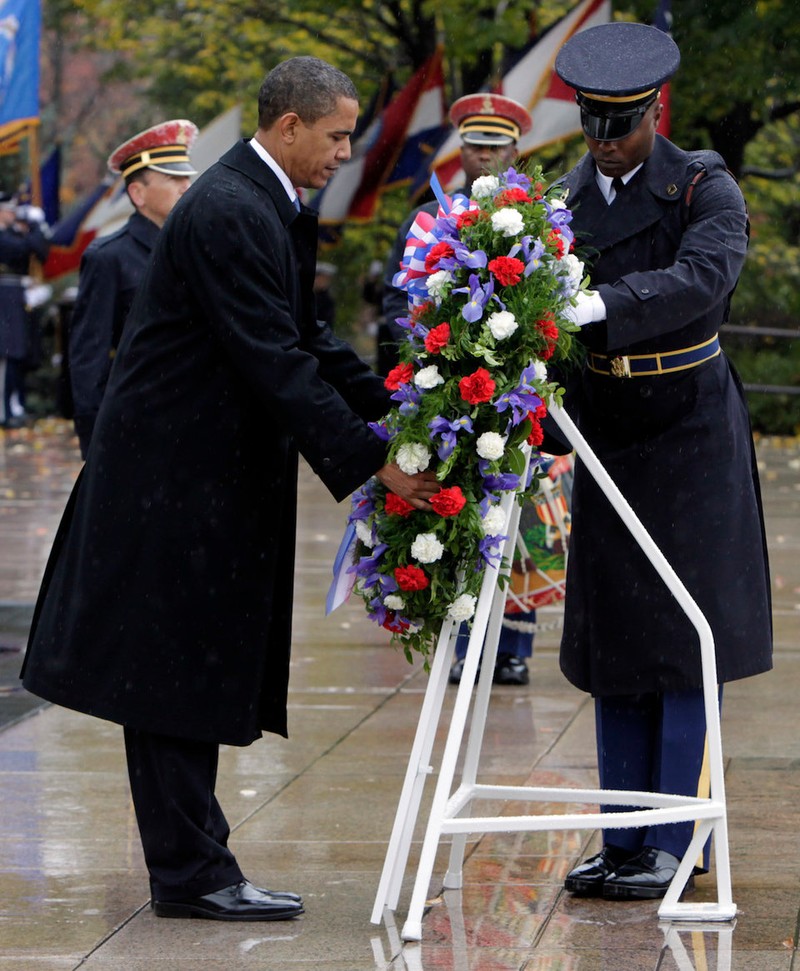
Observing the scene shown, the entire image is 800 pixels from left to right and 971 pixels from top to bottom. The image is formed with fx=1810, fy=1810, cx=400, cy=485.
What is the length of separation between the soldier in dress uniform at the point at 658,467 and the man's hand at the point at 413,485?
583 millimetres

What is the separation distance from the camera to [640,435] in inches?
175

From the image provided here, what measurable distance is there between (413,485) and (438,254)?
1.66 ft

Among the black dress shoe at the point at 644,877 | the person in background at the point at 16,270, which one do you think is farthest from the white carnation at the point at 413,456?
the person in background at the point at 16,270

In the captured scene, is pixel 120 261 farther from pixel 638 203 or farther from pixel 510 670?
pixel 638 203

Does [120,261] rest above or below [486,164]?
below

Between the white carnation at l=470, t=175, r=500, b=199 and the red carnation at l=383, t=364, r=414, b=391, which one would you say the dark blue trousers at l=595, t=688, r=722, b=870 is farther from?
the white carnation at l=470, t=175, r=500, b=199

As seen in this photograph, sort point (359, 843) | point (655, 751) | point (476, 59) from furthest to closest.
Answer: point (476, 59) → point (359, 843) → point (655, 751)

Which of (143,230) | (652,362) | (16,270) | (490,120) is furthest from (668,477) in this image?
(16,270)

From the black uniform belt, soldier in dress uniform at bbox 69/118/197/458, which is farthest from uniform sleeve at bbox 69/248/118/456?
the black uniform belt

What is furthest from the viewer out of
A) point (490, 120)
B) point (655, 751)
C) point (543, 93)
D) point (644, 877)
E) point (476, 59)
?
point (476, 59)

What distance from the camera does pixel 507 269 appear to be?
3.85 metres

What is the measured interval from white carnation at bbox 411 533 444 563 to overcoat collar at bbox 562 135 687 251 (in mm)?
891

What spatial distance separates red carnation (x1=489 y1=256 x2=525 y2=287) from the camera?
3846 millimetres

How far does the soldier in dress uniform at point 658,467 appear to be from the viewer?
14.3 ft
